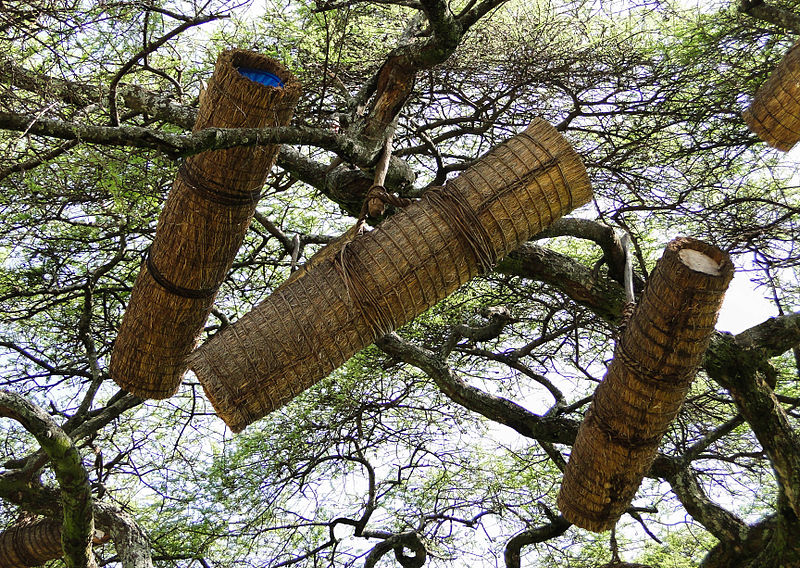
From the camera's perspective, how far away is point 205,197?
261cm

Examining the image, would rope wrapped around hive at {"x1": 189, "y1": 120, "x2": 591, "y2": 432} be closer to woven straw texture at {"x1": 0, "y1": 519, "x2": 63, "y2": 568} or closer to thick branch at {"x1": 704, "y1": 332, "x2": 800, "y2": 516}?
thick branch at {"x1": 704, "y1": 332, "x2": 800, "y2": 516}

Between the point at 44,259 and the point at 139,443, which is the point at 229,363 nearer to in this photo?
the point at 44,259

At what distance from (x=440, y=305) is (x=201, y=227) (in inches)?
122

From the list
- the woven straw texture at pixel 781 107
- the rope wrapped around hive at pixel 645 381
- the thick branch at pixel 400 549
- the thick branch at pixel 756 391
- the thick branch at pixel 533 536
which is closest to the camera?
the rope wrapped around hive at pixel 645 381

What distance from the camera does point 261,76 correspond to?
255 cm

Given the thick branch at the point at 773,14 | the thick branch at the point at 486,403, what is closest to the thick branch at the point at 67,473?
the thick branch at the point at 486,403

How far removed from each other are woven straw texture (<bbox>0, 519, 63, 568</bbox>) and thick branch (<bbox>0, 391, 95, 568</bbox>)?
55 cm

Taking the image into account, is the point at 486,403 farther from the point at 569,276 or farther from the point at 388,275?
the point at 388,275

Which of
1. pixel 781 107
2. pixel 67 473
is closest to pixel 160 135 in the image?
pixel 781 107

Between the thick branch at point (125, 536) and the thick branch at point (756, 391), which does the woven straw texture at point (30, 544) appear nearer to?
the thick branch at point (125, 536)

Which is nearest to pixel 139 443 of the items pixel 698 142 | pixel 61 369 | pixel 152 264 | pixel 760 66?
pixel 61 369

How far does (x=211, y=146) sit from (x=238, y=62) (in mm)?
415

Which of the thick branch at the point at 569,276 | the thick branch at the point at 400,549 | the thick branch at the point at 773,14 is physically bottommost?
the thick branch at the point at 400,549

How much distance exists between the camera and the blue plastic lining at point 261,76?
99.8 inches
